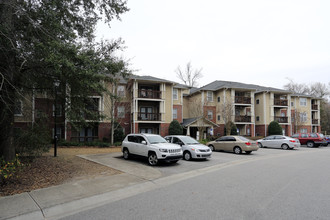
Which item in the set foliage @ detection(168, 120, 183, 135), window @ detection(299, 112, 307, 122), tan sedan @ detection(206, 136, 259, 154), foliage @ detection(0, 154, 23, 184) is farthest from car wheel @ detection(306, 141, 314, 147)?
foliage @ detection(0, 154, 23, 184)

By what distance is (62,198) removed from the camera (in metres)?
5.57

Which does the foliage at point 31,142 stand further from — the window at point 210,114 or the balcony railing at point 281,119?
the balcony railing at point 281,119

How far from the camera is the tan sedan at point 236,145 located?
15.4m

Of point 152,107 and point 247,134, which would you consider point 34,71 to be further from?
point 247,134

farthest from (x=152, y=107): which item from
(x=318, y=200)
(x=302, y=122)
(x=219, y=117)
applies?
(x=302, y=122)

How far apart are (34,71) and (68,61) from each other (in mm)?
2782

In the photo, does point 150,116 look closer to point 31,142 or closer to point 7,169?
point 31,142

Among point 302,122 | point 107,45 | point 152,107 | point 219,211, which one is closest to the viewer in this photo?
point 219,211

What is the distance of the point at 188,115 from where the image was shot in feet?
107

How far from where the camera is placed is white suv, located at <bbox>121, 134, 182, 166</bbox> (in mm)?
10180

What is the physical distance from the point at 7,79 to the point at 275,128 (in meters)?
33.8

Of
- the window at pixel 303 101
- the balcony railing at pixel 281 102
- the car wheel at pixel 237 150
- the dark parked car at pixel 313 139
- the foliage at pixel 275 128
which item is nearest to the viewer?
the car wheel at pixel 237 150

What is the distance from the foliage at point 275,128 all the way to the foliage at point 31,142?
104ft

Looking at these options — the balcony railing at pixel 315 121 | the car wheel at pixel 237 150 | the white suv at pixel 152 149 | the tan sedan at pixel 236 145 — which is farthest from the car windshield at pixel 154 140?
the balcony railing at pixel 315 121
